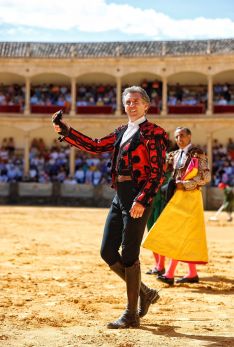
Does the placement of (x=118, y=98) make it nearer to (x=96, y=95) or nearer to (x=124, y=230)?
(x=96, y=95)

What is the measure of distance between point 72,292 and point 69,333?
1754 mm

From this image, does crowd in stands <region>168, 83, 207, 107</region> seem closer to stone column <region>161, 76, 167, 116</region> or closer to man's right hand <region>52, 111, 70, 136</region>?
stone column <region>161, 76, 167, 116</region>

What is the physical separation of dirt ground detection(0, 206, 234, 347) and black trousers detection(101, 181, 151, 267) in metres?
0.50

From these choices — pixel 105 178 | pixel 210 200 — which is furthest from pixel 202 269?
pixel 105 178

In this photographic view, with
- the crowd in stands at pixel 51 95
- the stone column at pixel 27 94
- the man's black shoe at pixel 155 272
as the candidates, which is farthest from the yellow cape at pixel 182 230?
the stone column at pixel 27 94

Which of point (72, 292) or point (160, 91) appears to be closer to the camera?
point (72, 292)

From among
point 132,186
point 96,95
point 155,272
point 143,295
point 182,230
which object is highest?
point 96,95

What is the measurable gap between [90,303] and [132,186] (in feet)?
4.48

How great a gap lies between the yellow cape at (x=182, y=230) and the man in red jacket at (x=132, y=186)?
4.94ft

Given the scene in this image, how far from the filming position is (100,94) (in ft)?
103

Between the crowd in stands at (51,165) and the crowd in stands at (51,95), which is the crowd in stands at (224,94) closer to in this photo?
the crowd in stands at (51,165)

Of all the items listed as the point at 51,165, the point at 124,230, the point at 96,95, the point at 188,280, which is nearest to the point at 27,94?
the point at 96,95

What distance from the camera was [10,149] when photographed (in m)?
30.7

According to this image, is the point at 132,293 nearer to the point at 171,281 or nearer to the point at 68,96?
the point at 171,281
